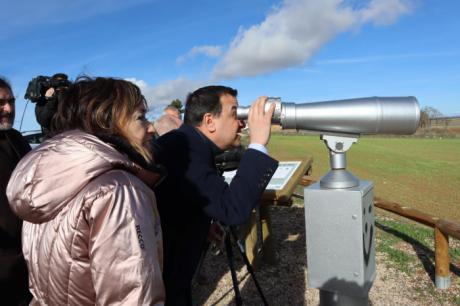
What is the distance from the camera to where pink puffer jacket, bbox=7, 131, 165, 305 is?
45.9 inches

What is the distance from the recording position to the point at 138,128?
1441mm

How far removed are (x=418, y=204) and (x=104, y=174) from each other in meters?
9.56

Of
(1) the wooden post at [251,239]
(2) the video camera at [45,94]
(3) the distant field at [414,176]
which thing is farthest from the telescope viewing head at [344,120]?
(3) the distant field at [414,176]

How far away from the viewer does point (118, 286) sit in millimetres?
1168

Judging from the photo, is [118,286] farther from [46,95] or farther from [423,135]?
[423,135]

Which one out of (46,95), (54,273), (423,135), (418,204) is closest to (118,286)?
(54,273)

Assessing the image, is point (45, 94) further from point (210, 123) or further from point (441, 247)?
point (441, 247)

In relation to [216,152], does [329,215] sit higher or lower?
lower

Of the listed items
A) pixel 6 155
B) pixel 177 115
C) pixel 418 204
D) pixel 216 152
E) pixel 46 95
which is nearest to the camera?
pixel 216 152

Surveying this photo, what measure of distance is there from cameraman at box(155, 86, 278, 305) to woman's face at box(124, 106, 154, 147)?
360mm

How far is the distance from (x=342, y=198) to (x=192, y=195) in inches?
24.0

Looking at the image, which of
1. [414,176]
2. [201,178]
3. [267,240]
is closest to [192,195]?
[201,178]

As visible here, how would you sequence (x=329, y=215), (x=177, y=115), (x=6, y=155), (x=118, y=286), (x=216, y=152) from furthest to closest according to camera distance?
(x=177, y=115) → (x=6, y=155) → (x=216, y=152) → (x=329, y=215) → (x=118, y=286)

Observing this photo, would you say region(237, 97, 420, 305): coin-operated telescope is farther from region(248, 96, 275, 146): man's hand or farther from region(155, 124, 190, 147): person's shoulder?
region(155, 124, 190, 147): person's shoulder
